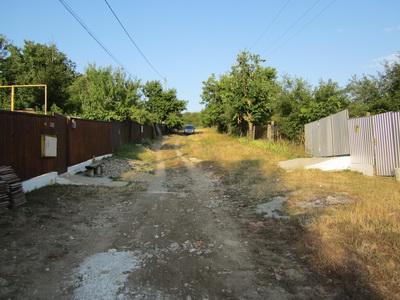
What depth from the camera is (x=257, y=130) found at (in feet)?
89.0

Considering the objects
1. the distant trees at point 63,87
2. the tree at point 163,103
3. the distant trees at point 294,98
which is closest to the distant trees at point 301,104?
the distant trees at point 294,98

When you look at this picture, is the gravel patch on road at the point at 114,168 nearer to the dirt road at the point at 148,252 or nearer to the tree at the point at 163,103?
the dirt road at the point at 148,252

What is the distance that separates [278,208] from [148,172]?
7.76 meters

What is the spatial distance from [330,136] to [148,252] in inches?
414

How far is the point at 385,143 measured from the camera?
28.2 feet

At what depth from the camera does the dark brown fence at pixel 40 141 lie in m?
6.65

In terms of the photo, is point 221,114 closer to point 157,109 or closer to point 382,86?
point 157,109

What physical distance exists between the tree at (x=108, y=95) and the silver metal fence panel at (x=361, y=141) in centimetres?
1467

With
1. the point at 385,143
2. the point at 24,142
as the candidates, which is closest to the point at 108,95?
the point at 24,142

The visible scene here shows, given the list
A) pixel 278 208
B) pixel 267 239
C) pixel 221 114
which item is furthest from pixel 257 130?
pixel 267 239

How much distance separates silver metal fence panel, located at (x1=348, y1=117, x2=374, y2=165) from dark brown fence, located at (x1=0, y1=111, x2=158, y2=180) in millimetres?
9944

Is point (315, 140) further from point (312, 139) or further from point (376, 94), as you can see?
point (376, 94)

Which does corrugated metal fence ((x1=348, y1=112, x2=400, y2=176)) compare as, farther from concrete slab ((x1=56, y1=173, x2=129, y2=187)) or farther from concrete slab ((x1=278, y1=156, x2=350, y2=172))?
concrete slab ((x1=56, y1=173, x2=129, y2=187))

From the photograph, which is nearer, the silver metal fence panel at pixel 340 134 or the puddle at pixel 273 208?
the puddle at pixel 273 208
